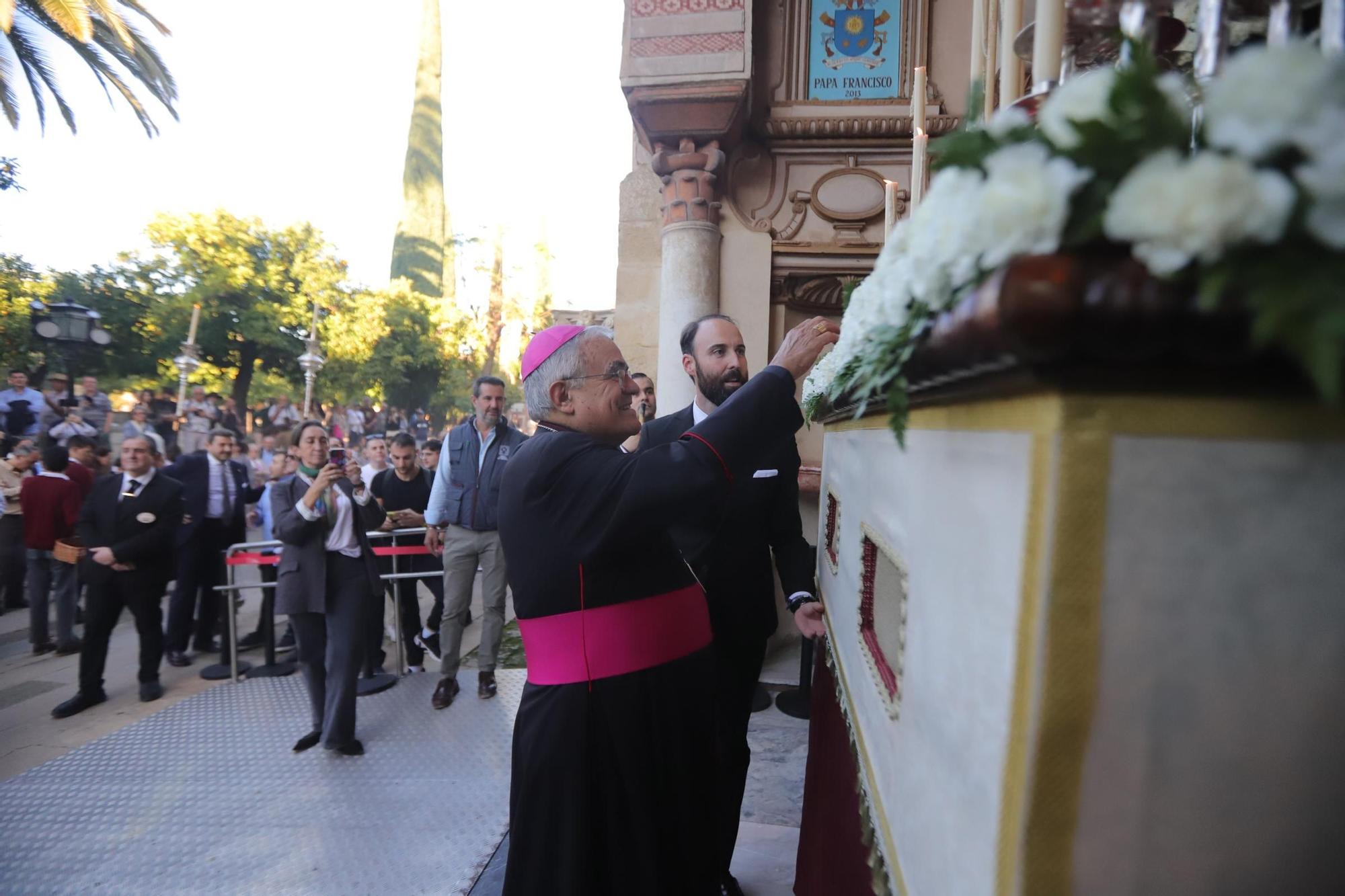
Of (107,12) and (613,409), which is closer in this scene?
(613,409)

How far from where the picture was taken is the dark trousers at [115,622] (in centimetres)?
519

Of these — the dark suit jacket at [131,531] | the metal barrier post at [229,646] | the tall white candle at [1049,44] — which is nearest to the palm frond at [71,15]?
the dark suit jacket at [131,531]

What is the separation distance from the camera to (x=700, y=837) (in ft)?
6.73

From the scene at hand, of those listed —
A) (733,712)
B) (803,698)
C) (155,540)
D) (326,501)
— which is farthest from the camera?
(155,540)

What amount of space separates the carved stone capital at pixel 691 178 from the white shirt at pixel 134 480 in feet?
13.4

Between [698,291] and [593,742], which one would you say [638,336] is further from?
[593,742]

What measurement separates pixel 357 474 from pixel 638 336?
7.63ft

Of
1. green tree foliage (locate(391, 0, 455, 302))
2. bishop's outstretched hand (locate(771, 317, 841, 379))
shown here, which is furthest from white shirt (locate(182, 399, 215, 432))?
green tree foliage (locate(391, 0, 455, 302))

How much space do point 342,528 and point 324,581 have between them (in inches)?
12.9

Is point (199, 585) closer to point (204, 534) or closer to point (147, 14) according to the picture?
point (204, 534)

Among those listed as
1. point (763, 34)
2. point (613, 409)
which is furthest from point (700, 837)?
point (763, 34)

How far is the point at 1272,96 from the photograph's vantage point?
51 centimetres

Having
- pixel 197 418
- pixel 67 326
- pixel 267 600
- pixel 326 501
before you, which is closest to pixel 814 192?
pixel 326 501

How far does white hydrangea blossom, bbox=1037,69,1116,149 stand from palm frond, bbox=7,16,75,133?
15.4m
